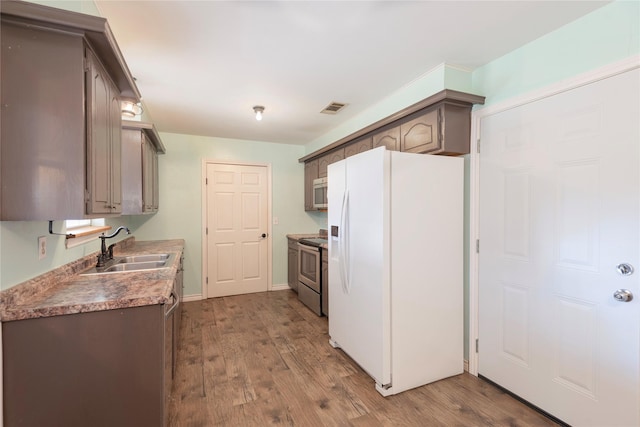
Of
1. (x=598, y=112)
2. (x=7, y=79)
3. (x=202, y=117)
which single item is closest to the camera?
(x=7, y=79)

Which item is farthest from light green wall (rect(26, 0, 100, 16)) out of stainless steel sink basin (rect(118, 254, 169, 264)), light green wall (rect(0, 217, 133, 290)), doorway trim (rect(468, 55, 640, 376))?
doorway trim (rect(468, 55, 640, 376))

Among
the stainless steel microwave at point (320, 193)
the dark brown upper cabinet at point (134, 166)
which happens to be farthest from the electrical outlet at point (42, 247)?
the stainless steel microwave at point (320, 193)

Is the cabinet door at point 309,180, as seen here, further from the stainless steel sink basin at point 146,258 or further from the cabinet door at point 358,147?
the stainless steel sink basin at point 146,258

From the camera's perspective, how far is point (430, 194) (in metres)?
2.25

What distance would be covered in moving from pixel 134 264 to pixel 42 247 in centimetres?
104

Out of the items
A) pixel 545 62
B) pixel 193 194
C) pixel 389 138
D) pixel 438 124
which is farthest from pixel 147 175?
pixel 545 62

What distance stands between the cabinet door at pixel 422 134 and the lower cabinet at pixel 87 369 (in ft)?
7.00

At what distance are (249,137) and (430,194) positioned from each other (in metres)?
3.15

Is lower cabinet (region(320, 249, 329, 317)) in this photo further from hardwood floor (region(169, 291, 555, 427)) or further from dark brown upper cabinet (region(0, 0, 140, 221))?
dark brown upper cabinet (region(0, 0, 140, 221))

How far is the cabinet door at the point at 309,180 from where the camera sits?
457cm

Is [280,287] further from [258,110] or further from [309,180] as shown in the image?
[258,110]

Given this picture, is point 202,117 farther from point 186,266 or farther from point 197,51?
point 186,266

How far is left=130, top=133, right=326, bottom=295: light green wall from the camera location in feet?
13.8

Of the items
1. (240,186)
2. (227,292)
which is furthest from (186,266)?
(240,186)
